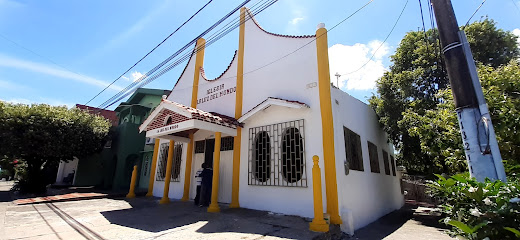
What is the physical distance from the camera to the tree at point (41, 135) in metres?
11.8

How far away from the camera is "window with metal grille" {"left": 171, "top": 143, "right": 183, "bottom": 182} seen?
9924 millimetres

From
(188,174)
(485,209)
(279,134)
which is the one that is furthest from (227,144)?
(485,209)

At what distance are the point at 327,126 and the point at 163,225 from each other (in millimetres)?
4455

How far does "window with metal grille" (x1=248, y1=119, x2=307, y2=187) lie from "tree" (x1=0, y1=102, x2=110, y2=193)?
11.6m

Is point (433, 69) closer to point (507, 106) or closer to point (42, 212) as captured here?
point (507, 106)

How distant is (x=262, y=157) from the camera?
7.27 m

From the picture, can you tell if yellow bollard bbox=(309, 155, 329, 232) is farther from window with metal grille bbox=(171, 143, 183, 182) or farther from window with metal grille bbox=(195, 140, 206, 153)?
window with metal grille bbox=(171, 143, 183, 182)

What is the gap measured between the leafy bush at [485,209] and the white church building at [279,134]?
2917 millimetres

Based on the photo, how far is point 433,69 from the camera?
9578 mm

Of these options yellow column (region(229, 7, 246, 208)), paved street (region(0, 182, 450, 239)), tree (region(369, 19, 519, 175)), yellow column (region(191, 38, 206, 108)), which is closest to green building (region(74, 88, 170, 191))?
yellow column (region(191, 38, 206, 108))

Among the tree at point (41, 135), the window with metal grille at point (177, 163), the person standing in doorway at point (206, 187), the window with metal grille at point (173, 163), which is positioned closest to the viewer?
the person standing in doorway at point (206, 187)

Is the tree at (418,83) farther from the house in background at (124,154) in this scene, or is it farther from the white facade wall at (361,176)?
the house in background at (124,154)

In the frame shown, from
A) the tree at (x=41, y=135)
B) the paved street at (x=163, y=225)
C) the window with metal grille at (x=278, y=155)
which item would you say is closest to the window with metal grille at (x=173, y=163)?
the paved street at (x=163, y=225)

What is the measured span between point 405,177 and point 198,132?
16.9 meters
